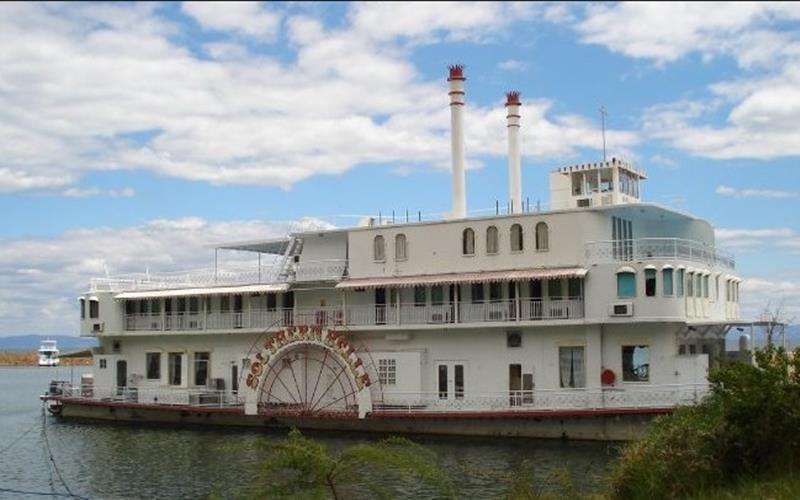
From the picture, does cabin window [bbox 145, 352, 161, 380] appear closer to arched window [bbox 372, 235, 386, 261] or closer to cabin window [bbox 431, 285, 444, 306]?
arched window [bbox 372, 235, 386, 261]

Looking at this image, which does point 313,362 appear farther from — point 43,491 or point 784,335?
point 784,335

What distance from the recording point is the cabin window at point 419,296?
1390 inches

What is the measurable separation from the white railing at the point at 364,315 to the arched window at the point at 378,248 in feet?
5.92

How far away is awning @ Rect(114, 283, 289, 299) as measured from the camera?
37.7 meters

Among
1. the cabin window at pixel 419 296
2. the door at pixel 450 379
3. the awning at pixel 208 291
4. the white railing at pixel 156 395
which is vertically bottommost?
the white railing at pixel 156 395

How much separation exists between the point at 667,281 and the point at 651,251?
231 cm

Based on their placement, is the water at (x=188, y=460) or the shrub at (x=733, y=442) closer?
the shrub at (x=733, y=442)

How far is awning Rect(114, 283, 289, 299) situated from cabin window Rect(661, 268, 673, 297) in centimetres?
1420

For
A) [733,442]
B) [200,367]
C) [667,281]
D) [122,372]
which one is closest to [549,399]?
[667,281]

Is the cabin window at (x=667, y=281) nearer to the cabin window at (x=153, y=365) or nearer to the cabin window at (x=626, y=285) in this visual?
the cabin window at (x=626, y=285)

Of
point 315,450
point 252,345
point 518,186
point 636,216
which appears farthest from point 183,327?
point 315,450

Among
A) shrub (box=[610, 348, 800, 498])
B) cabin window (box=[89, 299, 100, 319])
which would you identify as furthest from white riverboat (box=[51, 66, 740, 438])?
shrub (box=[610, 348, 800, 498])

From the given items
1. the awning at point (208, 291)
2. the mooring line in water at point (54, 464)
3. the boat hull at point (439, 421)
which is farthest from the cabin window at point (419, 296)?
the mooring line in water at point (54, 464)

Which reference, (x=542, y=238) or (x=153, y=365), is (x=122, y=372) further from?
(x=542, y=238)
